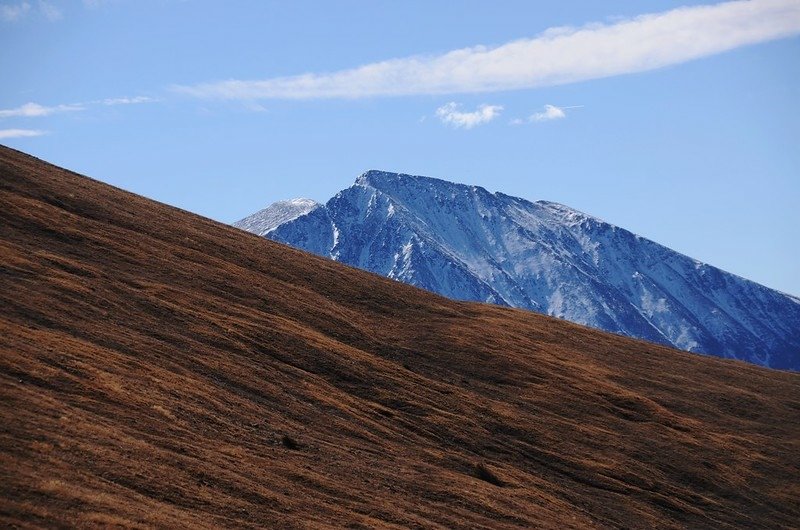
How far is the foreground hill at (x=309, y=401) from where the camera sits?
4041 centimetres

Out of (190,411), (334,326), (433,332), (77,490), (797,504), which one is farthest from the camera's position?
(433,332)

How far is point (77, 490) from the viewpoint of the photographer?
3447 cm

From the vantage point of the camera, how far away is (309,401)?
58.9 m

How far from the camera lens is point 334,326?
76312 mm

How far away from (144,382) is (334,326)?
27699 millimetres

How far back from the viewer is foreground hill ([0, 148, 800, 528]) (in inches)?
1591

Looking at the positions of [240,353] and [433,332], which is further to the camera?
[433,332]

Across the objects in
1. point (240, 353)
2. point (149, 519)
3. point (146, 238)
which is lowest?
point (149, 519)

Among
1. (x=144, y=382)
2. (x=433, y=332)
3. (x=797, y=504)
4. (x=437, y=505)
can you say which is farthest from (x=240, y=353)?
(x=797, y=504)

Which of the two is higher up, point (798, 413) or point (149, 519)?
point (798, 413)

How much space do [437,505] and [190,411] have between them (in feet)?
42.7

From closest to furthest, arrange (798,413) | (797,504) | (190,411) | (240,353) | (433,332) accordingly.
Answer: (190,411), (240,353), (797,504), (433,332), (798,413)

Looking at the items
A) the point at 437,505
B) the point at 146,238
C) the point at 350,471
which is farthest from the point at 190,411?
the point at 146,238

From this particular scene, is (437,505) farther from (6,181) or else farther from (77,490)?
(6,181)
